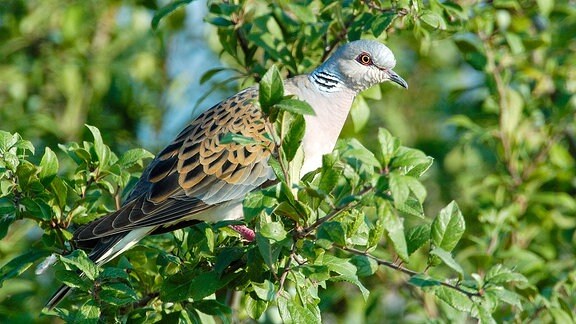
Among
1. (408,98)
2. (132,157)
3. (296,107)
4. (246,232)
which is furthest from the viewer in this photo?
(408,98)

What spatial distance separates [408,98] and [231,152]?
3731mm

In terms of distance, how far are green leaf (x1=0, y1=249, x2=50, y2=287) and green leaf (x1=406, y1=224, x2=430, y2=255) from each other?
1364mm

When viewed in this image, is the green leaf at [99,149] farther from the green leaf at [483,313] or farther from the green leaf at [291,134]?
the green leaf at [483,313]

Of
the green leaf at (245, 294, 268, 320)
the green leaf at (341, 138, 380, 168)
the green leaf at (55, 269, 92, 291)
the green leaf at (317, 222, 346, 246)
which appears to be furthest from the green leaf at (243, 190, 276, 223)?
the green leaf at (55, 269, 92, 291)

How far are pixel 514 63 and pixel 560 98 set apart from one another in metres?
0.33

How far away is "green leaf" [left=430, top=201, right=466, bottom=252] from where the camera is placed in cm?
290

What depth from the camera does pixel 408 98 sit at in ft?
25.0

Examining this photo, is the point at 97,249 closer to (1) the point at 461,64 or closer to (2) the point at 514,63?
(2) the point at 514,63

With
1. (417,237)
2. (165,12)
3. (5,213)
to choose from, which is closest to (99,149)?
(5,213)

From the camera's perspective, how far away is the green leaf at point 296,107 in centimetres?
264

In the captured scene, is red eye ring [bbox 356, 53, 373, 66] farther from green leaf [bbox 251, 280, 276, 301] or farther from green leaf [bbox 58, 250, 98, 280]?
green leaf [bbox 58, 250, 98, 280]

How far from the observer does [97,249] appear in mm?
3711

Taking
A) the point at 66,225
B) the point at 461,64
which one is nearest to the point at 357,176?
the point at 66,225

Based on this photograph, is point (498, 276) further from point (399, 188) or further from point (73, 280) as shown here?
point (73, 280)
